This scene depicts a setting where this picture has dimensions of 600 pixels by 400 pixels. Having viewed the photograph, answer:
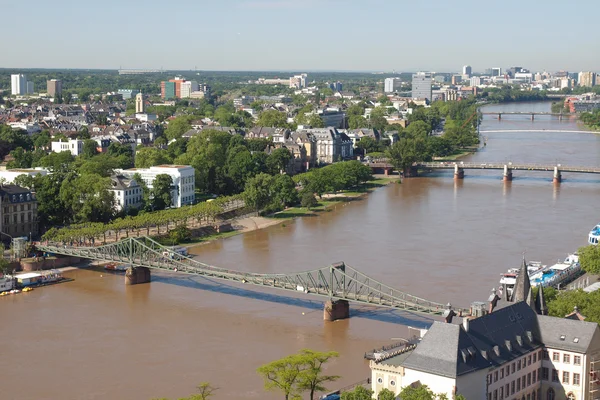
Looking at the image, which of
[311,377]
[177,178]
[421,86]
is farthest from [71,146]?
[421,86]

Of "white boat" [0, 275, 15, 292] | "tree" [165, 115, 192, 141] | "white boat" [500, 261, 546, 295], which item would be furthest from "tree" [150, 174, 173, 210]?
"tree" [165, 115, 192, 141]

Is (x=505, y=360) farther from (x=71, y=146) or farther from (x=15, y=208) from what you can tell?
(x=71, y=146)

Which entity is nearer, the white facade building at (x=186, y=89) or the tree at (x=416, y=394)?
the tree at (x=416, y=394)

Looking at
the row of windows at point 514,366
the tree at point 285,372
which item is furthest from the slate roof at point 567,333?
the tree at point 285,372

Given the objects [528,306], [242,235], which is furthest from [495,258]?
[528,306]

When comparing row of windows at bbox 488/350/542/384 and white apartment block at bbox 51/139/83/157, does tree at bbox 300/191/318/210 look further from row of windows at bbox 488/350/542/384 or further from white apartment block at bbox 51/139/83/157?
row of windows at bbox 488/350/542/384

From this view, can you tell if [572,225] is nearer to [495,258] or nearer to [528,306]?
[495,258]

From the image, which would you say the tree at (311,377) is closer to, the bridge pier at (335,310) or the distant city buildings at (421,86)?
the bridge pier at (335,310)
